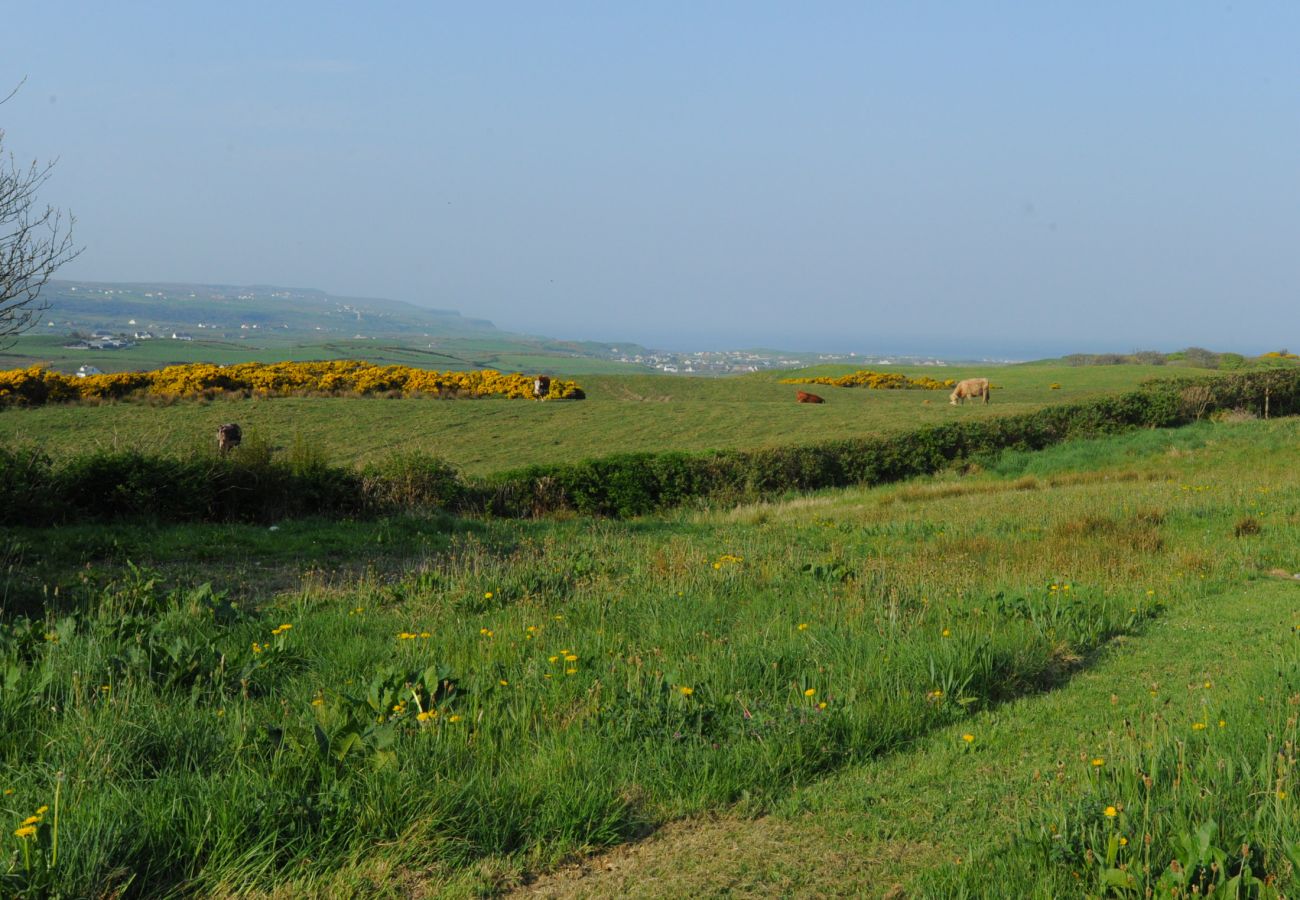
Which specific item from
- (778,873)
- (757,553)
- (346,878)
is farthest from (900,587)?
(346,878)

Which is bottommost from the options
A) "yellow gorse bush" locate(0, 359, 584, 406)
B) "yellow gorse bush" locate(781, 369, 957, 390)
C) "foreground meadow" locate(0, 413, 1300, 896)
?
"foreground meadow" locate(0, 413, 1300, 896)

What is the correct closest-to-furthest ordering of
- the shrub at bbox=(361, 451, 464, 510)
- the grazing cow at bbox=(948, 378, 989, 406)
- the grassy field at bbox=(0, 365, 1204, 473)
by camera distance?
the shrub at bbox=(361, 451, 464, 510), the grassy field at bbox=(0, 365, 1204, 473), the grazing cow at bbox=(948, 378, 989, 406)

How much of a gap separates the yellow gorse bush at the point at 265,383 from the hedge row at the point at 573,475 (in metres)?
25.6

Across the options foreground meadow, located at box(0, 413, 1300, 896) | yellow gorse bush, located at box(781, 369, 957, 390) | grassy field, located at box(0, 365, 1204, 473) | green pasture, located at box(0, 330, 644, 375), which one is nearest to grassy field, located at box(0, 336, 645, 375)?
green pasture, located at box(0, 330, 644, 375)

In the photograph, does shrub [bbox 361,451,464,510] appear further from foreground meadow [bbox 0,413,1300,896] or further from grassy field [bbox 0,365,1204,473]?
grassy field [bbox 0,365,1204,473]

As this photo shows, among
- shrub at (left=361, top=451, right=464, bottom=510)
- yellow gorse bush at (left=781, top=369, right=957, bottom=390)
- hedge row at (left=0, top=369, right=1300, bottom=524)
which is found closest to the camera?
hedge row at (left=0, top=369, right=1300, bottom=524)

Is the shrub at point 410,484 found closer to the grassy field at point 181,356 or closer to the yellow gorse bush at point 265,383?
the yellow gorse bush at point 265,383

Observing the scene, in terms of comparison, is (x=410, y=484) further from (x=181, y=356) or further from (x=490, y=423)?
(x=181, y=356)

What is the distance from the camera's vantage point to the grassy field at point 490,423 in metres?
31.8

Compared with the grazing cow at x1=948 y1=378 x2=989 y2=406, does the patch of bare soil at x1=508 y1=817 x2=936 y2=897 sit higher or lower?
lower

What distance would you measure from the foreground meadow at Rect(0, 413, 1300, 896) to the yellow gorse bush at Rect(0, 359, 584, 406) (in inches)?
1307

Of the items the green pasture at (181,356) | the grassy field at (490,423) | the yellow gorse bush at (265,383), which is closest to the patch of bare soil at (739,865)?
the grassy field at (490,423)

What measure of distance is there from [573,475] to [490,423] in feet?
62.0

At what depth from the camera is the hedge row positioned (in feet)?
45.6
